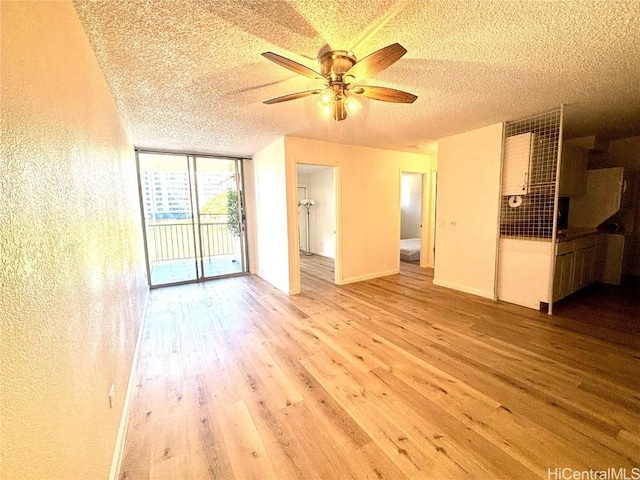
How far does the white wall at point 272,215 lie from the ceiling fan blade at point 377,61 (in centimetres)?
226

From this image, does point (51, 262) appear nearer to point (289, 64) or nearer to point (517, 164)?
point (289, 64)

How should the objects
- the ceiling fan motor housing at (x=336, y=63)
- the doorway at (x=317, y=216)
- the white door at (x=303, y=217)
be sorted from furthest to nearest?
the white door at (x=303, y=217)
the doorway at (x=317, y=216)
the ceiling fan motor housing at (x=336, y=63)

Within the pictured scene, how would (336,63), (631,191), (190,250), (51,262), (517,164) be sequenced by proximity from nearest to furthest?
(51,262) < (336,63) < (517,164) < (631,191) < (190,250)

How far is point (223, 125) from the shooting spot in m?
3.25

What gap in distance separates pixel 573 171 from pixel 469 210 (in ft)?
5.39

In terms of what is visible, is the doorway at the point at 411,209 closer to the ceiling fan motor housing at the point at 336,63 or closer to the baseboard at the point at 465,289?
the baseboard at the point at 465,289

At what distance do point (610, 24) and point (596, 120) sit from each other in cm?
262

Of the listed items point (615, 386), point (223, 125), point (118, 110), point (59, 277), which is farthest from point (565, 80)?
point (118, 110)

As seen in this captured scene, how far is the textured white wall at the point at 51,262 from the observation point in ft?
2.15

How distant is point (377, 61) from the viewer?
1600 millimetres

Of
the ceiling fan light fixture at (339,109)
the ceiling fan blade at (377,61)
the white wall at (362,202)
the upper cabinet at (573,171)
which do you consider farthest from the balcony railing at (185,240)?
the upper cabinet at (573,171)

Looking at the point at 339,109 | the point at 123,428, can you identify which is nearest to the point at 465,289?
the point at 339,109

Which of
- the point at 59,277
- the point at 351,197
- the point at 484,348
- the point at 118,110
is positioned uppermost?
the point at 118,110

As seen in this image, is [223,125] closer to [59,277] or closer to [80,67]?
[80,67]
